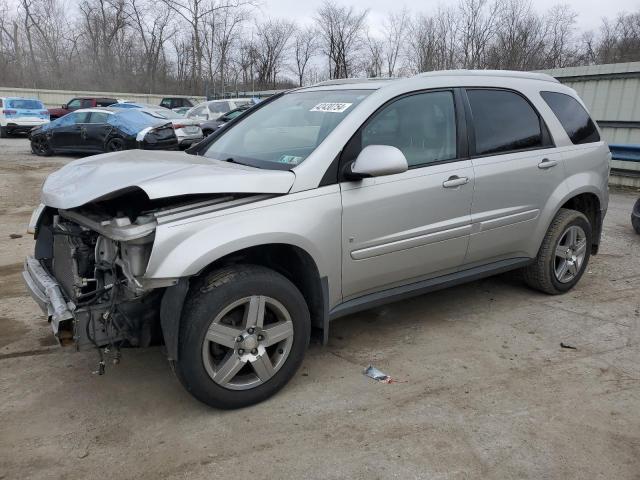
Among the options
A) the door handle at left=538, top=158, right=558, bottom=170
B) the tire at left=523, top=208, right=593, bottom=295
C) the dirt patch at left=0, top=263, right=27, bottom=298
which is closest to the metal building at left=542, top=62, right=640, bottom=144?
the tire at left=523, top=208, right=593, bottom=295

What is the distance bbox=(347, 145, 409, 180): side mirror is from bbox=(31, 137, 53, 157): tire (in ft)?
52.0

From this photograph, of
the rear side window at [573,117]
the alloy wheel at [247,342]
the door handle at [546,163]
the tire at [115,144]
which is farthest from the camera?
the tire at [115,144]

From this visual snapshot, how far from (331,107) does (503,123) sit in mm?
1477

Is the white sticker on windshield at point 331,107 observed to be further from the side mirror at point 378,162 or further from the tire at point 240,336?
the tire at point 240,336

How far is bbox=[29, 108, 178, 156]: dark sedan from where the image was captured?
560 inches

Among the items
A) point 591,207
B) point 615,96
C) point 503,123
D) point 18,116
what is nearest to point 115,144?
point 18,116

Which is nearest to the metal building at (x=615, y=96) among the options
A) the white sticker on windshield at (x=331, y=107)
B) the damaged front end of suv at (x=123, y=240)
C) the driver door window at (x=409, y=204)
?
the driver door window at (x=409, y=204)

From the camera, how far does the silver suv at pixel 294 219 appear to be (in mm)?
2785

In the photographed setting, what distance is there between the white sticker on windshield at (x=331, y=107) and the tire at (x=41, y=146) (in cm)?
1516

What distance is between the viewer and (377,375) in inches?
136

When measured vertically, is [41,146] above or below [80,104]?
below

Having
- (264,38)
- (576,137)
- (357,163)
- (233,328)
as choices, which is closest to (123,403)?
(233,328)

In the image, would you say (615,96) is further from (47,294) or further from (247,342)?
(47,294)

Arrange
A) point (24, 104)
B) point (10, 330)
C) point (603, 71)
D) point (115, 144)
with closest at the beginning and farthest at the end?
point (10, 330) → point (603, 71) → point (115, 144) → point (24, 104)
